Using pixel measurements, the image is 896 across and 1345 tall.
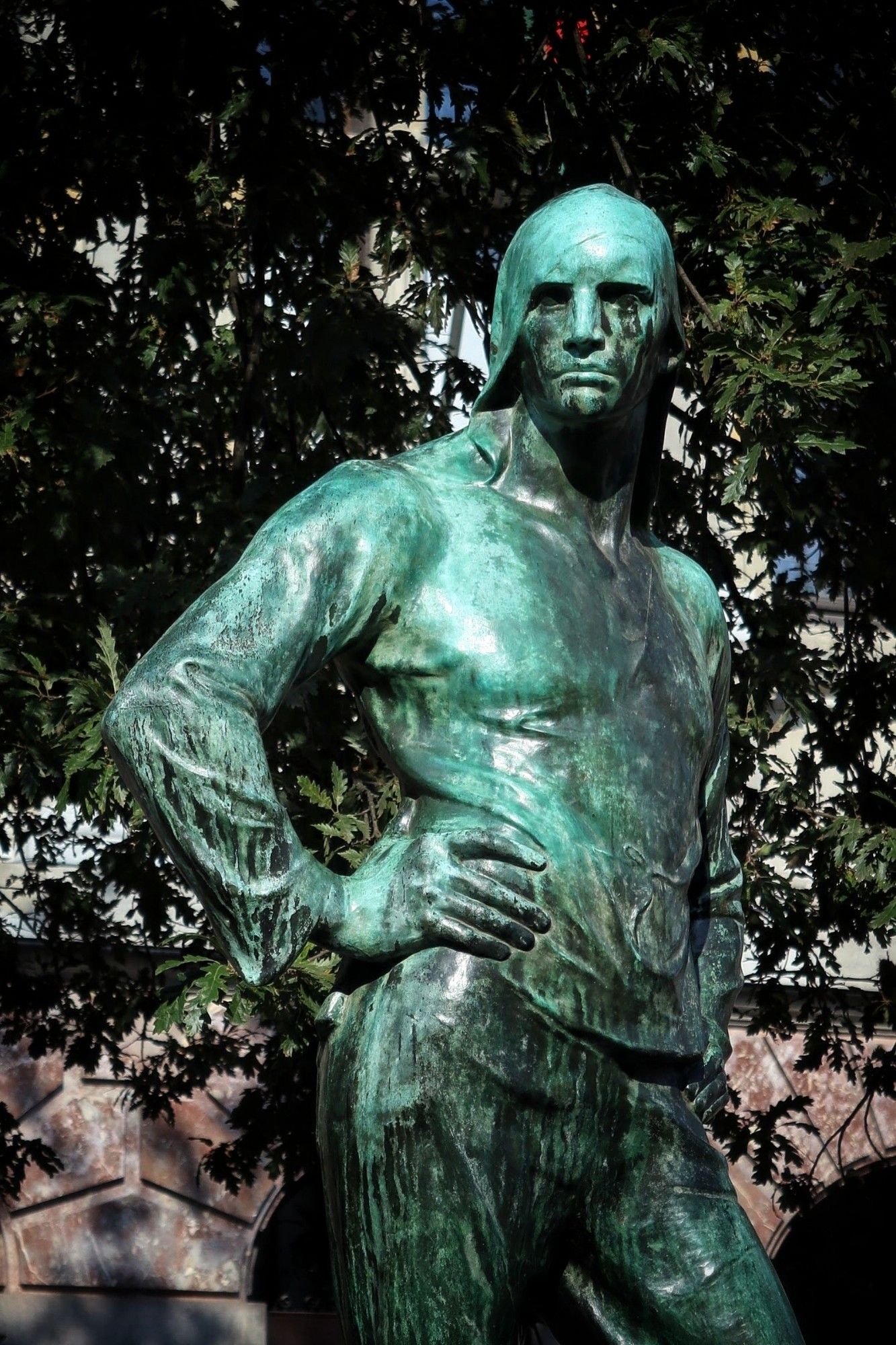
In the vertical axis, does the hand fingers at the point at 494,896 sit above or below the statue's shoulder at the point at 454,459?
below

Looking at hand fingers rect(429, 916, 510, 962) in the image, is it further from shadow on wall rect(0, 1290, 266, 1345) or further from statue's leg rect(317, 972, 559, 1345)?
shadow on wall rect(0, 1290, 266, 1345)

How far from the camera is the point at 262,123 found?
23.1 ft

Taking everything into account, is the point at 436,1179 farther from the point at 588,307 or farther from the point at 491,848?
the point at 588,307

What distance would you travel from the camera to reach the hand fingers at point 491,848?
8.23ft

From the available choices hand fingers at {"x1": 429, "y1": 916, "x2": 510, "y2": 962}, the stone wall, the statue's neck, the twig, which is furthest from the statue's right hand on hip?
the stone wall

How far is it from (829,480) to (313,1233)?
4010 mm

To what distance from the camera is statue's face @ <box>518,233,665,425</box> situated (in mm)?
2705

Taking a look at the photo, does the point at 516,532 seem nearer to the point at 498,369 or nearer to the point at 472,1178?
the point at 498,369

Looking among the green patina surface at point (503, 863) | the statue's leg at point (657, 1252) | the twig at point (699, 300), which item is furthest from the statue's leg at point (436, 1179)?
the twig at point (699, 300)

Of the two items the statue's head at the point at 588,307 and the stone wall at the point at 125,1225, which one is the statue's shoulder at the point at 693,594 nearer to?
the statue's head at the point at 588,307

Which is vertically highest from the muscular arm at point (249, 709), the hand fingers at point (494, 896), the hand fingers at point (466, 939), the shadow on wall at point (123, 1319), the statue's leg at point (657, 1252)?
the muscular arm at point (249, 709)

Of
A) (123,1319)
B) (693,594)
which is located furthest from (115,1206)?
(693,594)

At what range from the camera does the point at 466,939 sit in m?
2.48

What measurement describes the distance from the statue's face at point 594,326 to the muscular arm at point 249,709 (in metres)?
0.29
